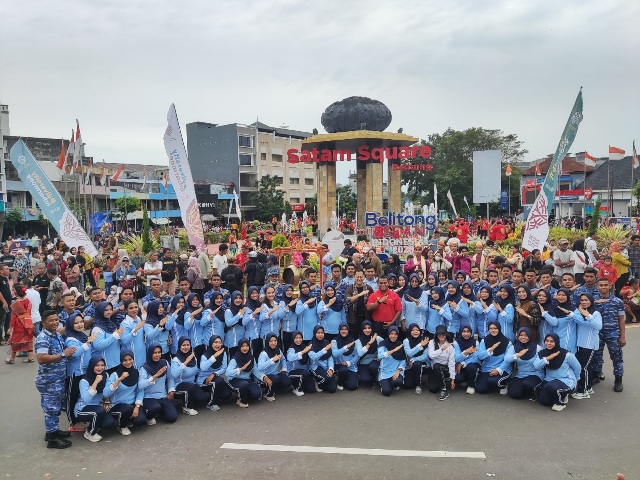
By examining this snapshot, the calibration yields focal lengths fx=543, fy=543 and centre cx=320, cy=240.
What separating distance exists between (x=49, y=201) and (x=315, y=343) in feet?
22.9

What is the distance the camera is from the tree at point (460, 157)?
4603 cm

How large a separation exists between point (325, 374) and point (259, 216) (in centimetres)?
4694

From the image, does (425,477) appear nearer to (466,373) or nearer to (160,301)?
(466,373)

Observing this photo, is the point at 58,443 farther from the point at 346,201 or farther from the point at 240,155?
the point at 240,155

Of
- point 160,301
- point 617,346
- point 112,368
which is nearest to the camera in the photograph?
point 112,368

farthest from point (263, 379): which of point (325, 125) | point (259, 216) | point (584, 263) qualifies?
point (259, 216)

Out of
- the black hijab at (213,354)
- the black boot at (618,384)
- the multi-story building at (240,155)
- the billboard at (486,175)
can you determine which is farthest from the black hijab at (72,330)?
the multi-story building at (240,155)

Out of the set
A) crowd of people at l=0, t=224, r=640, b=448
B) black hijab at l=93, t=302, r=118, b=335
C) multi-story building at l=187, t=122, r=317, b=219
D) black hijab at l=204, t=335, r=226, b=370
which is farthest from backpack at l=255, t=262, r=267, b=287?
multi-story building at l=187, t=122, r=317, b=219

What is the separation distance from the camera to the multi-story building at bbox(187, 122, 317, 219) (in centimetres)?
5503

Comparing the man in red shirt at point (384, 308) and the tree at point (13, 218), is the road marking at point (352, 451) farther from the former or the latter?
the tree at point (13, 218)

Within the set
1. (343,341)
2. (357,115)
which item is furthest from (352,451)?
(357,115)

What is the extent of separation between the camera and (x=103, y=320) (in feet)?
22.4

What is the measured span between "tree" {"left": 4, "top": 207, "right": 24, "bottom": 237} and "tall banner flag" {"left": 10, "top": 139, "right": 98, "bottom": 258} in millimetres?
30647

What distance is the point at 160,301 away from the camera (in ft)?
25.0
